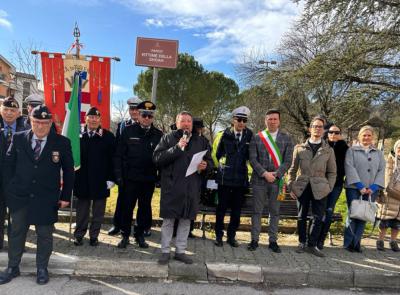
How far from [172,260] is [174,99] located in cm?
2344

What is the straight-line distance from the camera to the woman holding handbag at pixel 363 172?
5398 millimetres

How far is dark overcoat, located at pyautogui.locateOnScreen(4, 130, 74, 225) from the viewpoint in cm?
394

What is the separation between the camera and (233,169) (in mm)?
5234

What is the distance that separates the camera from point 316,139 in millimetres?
5309

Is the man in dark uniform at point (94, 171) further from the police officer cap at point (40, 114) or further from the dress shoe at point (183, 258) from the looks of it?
the dress shoe at point (183, 258)

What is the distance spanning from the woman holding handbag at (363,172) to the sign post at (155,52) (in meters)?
4.03

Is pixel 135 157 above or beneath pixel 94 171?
above

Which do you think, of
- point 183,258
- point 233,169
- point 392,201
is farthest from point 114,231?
point 392,201

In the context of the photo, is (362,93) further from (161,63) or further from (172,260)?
(172,260)

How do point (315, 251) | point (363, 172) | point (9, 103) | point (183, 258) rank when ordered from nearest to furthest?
point (183, 258) < point (9, 103) < point (315, 251) < point (363, 172)

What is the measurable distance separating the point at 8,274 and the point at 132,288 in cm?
142

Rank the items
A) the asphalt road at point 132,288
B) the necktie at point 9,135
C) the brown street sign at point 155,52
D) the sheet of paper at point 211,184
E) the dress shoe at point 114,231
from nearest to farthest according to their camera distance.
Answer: the asphalt road at point 132,288 < the necktie at point 9,135 < the sheet of paper at point 211,184 < the dress shoe at point 114,231 < the brown street sign at point 155,52

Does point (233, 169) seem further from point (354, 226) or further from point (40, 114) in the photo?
point (40, 114)

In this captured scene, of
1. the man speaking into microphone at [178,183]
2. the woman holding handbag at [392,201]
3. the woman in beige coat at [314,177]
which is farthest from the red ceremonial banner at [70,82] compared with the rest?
the woman holding handbag at [392,201]
